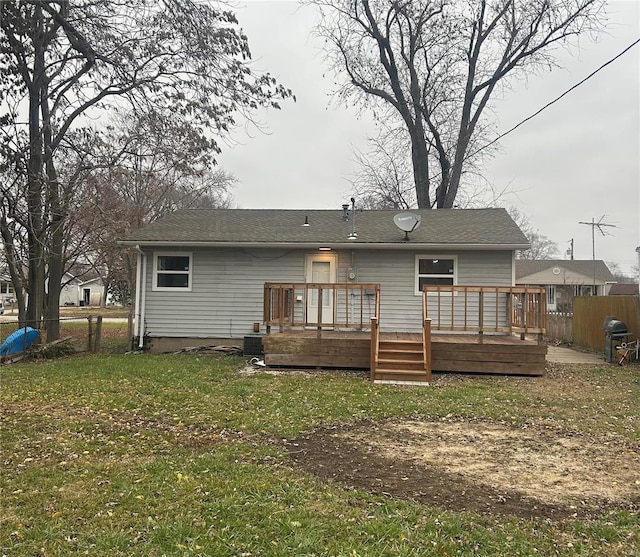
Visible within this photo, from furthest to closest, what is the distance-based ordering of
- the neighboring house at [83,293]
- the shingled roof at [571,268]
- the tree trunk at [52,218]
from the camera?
the neighboring house at [83,293] < the shingled roof at [571,268] < the tree trunk at [52,218]

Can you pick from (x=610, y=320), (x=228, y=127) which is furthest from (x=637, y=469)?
(x=228, y=127)

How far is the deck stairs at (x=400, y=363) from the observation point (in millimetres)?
7887

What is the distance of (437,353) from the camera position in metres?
8.61

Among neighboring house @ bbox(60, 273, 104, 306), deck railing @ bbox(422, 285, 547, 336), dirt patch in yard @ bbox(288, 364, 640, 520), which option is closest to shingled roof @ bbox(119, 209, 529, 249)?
deck railing @ bbox(422, 285, 547, 336)

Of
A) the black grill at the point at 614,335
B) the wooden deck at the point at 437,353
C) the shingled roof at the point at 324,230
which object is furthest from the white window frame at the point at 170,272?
the black grill at the point at 614,335

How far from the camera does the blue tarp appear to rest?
1028 cm

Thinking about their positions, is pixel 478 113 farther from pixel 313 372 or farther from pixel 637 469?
pixel 637 469

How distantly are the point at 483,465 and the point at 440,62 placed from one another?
19.9 meters

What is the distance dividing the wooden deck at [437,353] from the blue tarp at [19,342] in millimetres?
5621

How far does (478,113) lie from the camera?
2005 centimetres

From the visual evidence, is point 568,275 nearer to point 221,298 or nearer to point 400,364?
point 221,298

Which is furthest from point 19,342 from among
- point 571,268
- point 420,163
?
point 571,268

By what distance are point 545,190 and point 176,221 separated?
70.6ft

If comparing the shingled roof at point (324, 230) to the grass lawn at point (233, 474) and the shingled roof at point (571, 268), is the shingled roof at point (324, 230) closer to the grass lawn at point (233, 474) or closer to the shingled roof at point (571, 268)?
the grass lawn at point (233, 474)
